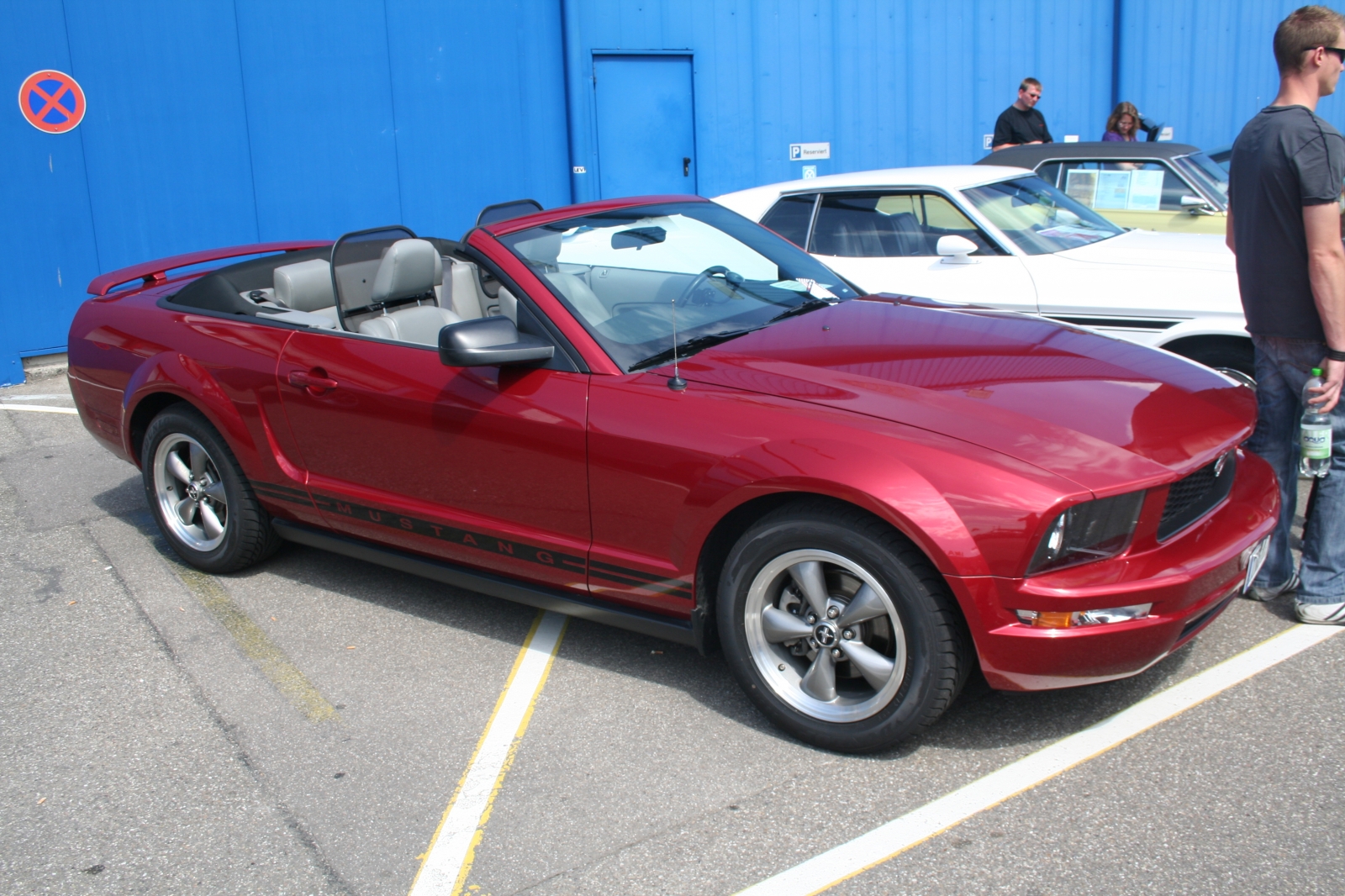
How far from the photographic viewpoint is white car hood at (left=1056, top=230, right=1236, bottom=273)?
5500 millimetres

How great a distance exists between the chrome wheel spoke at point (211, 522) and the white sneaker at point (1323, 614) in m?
4.30

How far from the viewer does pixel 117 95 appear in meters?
9.22

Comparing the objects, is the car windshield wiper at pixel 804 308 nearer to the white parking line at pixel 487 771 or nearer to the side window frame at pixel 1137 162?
the white parking line at pixel 487 771

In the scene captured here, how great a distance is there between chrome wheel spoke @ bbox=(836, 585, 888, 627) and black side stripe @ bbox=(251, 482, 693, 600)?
52 centimetres

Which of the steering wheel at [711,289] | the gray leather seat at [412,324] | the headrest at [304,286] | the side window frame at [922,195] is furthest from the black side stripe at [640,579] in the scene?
the side window frame at [922,195]

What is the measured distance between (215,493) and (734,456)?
8.76 feet

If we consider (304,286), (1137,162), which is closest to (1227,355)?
(1137,162)

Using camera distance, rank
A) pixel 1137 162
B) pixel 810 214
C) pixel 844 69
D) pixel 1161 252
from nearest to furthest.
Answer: pixel 1161 252 → pixel 810 214 → pixel 1137 162 → pixel 844 69

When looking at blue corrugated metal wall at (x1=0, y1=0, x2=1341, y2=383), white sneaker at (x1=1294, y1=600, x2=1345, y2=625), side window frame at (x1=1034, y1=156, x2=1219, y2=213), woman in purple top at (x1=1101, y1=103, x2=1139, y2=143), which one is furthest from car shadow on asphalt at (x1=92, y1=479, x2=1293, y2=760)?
woman in purple top at (x1=1101, y1=103, x2=1139, y2=143)

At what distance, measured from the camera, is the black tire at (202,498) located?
459cm

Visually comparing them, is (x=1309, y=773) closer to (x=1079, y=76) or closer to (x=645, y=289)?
(x=645, y=289)

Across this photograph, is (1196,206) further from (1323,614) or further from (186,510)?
(186,510)

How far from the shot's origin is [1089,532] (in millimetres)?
2842

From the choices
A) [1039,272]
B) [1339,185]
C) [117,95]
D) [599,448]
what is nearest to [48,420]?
[117,95]
